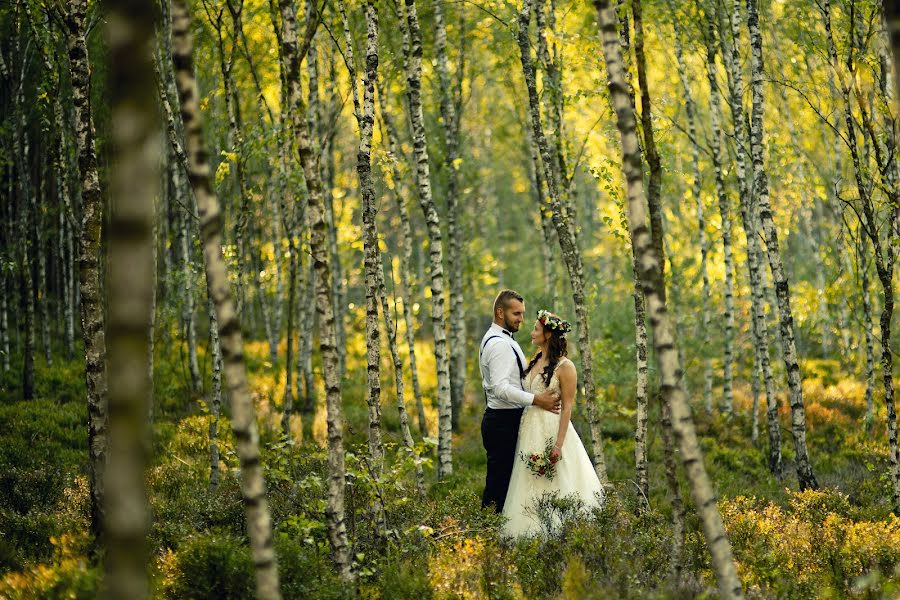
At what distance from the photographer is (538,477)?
6977 millimetres

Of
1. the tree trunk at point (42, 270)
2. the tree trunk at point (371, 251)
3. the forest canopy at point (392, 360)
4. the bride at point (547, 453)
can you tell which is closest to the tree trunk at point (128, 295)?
the forest canopy at point (392, 360)

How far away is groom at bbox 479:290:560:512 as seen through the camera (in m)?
6.96

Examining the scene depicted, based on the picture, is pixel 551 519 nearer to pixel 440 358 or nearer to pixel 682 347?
pixel 440 358

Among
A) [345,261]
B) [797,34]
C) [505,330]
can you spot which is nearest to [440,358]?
[505,330]

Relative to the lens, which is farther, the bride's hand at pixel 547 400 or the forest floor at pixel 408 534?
the bride's hand at pixel 547 400

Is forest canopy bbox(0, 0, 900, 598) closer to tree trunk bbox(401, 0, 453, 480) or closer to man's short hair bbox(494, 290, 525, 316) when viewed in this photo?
tree trunk bbox(401, 0, 453, 480)

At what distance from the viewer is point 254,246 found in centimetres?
1700

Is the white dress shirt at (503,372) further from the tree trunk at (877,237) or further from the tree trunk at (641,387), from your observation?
the tree trunk at (877,237)

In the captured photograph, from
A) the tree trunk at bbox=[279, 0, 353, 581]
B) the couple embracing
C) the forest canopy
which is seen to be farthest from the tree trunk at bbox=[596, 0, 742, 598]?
the couple embracing

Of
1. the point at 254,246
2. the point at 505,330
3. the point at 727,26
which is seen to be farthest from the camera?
the point at 254,246

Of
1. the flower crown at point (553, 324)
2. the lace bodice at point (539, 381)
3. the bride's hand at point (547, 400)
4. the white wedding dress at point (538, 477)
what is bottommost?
the white wedding dress at point (538, 477)

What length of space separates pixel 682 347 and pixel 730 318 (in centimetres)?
112

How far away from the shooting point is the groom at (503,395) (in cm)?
696

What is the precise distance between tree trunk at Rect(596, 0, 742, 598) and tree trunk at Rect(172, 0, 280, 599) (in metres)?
2.16
